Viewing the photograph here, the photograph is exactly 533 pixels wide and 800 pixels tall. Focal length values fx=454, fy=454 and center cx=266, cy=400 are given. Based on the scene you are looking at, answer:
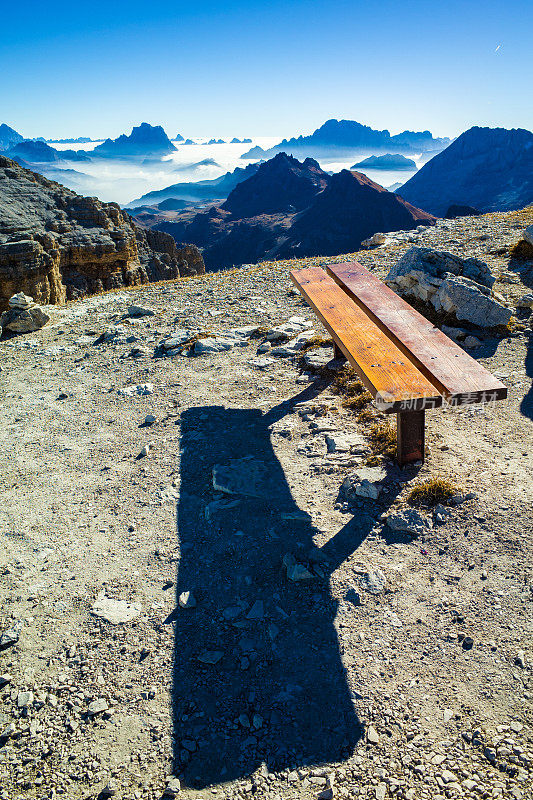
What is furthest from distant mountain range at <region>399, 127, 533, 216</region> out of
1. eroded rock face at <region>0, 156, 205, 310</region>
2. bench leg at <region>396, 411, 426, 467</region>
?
bench leg at <region>396, 411, 426, 467</region>

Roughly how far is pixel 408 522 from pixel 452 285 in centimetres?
470

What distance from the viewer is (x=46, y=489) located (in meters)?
5.22

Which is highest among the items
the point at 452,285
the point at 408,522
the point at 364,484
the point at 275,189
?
the point at 275,189

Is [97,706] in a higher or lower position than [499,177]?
lower

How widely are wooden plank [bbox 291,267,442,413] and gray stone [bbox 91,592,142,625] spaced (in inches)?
102

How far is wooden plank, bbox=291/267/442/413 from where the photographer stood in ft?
12.3

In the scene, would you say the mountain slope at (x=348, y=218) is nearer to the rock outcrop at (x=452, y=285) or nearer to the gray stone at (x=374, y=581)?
the rock outcrop at (x=452, y=285)

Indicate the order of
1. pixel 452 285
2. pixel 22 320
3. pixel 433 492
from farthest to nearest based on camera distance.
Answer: pixel 22 320 → pixel 452 285 → pixel 433 492

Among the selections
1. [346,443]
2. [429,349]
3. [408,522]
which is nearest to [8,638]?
[408,522]

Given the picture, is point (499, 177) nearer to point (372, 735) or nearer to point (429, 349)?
point (429, 349)

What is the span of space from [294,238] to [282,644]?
144m

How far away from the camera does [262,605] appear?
353 centimetres

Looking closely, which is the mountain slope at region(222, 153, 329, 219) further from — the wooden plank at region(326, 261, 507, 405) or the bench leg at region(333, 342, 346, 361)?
the wooden plank at region(326, 261, 507, 405)

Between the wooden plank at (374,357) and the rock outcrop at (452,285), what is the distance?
2044 millimetres
